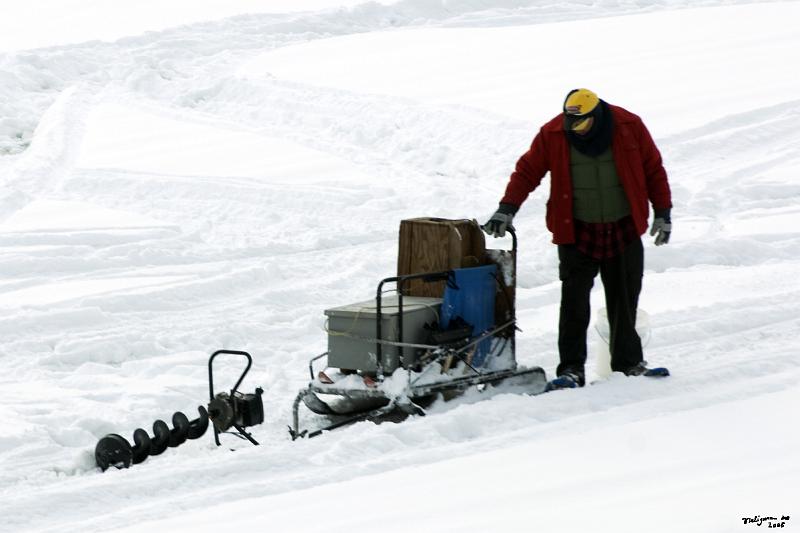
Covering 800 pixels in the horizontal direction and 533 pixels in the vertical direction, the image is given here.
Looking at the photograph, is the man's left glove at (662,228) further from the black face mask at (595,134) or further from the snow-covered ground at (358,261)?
the snow-covered ground at (358,261)

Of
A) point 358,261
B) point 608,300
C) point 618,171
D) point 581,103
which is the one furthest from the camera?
point 358,261

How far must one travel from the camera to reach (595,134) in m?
6.10

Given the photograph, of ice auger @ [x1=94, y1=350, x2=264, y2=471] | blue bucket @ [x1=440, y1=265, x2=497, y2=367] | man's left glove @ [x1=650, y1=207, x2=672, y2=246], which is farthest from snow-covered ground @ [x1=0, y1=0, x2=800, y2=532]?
man's left glove @ [x1=650, y1=207, x2=672, y2=246]

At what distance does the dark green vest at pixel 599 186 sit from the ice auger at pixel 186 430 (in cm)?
197

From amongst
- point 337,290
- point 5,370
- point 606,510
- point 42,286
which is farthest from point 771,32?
point 606,510

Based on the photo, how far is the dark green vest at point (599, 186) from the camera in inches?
243

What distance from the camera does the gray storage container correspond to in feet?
20.4

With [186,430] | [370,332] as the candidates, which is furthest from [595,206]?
[186,430]

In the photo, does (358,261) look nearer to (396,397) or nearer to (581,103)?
(396,397)

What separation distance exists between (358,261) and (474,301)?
3872 millimetres

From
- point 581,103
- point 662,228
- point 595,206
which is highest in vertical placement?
point 581,103

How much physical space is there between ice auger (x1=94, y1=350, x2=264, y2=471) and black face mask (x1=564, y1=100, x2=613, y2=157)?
6.72ft

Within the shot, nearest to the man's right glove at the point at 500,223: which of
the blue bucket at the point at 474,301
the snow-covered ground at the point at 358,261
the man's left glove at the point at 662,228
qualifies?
the blue bucket at the point at 474,301

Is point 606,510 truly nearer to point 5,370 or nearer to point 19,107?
point 5,370
